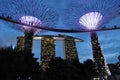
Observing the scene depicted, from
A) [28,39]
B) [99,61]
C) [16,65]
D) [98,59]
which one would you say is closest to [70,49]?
[28,39]

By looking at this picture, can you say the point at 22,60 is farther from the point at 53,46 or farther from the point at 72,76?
the point at 53,46

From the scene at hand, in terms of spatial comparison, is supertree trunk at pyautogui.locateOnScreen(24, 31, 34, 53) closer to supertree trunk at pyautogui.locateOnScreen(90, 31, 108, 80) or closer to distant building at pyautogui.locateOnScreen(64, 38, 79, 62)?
supertree trunk at pyautogui.locateOnScreen(90, 31, 108, 80)

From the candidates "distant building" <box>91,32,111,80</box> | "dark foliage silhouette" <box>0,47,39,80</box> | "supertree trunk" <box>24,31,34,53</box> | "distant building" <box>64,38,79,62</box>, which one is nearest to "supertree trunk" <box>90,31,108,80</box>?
"distant building" <box>91,32,111,80</box>

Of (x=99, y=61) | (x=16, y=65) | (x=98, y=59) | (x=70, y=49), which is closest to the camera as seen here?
(x=16, y=65)

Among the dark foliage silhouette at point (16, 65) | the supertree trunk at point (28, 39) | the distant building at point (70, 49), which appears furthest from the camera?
the distant building at point (70, 49)

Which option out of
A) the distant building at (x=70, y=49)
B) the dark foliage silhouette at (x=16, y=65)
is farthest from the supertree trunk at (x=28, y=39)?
the distant building at (x=70, y=49)

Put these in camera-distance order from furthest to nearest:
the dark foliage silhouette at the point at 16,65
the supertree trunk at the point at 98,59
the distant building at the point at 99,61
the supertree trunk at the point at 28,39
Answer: the supertree trunk at the point at 28,39 → the distant building at the point at 99,61 → the supertree trunk at the point at 98,59 → the dark foliage silhouette at the point at 16,65

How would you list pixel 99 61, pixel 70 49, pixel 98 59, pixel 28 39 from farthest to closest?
pixel 70 49 → pixel 28 39 → pixel 98 59 → pixel 99 61

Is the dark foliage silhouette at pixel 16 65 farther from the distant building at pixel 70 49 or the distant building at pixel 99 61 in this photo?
the distant building at pixel 70 49

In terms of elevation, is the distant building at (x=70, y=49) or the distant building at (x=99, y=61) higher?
the distant building at (x=70, y=49)

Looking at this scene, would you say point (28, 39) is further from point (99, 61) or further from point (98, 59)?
point (99, 61)

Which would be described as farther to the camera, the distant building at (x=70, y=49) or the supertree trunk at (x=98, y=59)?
the distant building at (x=70, y=49)

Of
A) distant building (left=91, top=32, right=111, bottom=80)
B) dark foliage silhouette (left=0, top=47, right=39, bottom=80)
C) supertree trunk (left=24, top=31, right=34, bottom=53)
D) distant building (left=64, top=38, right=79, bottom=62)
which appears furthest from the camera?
distant building (left=64, top=38, right=79, bottom=62)

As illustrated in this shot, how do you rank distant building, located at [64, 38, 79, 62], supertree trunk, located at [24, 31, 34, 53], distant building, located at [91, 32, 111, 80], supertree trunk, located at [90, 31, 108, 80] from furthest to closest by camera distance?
distant building, located at [64, 38, 79, 62]
supertree trunk, located at [24, 31, 34, 53]
distant building, located at [91, 32, 111, 80]
supertree trunk, located at [90, 31, 108, 80]
